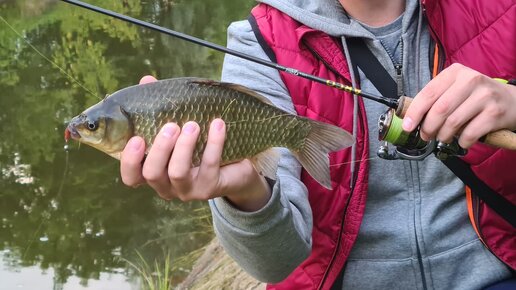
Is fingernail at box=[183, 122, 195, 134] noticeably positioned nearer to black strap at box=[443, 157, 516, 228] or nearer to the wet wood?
black strap at box=[443, 157, 516, 228]

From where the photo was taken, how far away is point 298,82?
1559 millimetres

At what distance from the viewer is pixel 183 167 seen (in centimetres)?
111

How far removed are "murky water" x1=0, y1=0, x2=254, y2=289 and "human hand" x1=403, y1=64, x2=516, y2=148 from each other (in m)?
2.63

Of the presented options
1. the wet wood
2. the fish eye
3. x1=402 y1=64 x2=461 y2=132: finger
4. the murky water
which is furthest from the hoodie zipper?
the murky water

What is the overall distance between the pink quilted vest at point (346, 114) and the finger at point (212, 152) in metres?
0.40

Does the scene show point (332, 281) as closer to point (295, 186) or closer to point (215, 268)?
point (295, 186)

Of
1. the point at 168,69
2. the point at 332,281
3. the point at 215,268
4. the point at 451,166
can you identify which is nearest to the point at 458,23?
the point at 451,166

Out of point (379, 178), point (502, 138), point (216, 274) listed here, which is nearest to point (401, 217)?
point (379, 178)

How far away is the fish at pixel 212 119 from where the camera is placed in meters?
1.14

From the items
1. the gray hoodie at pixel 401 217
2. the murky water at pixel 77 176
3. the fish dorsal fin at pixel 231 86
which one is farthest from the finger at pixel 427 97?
the murky water at pixel 77 176

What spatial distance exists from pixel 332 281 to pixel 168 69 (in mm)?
6859

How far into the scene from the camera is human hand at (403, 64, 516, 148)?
1.13 metres

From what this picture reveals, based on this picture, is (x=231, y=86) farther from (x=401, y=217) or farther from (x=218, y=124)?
(x=401, y=217)

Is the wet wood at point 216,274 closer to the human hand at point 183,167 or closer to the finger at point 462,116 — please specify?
the human hand at point 183,167
